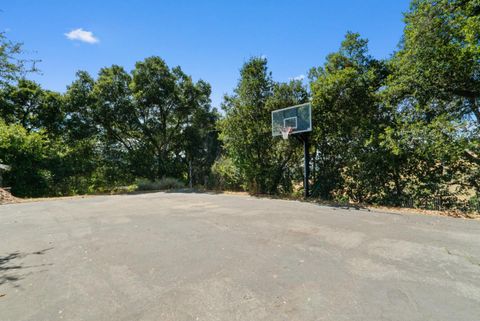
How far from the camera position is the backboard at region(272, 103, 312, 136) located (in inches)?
343

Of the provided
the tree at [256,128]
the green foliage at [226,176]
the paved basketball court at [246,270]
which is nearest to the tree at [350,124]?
the tree at [256,128]

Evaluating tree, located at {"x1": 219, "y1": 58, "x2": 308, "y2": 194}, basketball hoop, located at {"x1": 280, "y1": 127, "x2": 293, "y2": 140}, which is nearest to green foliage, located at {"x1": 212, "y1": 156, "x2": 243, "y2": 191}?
tree, located at {"x1": 219, "y1": 58, "x2": 308, "y2": 194}

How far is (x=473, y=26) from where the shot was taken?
5516 mm

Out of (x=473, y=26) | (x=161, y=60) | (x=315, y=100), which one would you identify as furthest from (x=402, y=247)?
(x=161, y=60)

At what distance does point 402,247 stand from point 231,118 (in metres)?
Result: 8.58

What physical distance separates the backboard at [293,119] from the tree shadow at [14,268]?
790 centimetres

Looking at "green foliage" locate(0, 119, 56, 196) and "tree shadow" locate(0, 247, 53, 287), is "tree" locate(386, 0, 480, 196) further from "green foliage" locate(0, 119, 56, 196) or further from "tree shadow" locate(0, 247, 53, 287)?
"green foliage" locate(0, 119, 56, 196)

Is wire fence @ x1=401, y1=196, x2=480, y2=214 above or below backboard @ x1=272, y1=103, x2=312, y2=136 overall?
below

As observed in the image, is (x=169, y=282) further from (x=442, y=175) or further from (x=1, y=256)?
(x=442, y=175)

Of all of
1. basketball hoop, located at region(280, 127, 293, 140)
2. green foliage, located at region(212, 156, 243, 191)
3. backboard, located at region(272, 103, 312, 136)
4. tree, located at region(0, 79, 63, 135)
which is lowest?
green foliage, located at region(212, 156, 243, 191)

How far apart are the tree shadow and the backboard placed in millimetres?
7903

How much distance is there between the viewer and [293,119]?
9.14m

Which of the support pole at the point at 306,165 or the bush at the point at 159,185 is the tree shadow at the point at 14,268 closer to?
the support pole at the point at 306,165

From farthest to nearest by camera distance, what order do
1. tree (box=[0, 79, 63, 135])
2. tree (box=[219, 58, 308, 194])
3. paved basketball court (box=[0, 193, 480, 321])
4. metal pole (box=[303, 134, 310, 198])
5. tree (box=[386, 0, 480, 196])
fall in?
tree (box=[0, 79, 63, 135]) < tree (box=[219, 58, 308, 194]) < metal pole (box=[303, 134, 310, 198]) < tree (box=[386, 0, 480, 196]) < paved basketball court (box=[0, 193, 480, 321])
